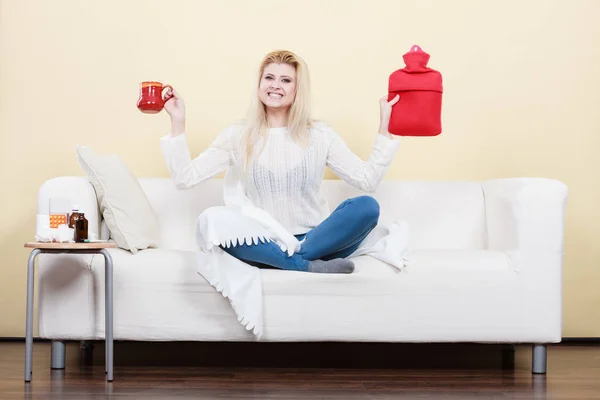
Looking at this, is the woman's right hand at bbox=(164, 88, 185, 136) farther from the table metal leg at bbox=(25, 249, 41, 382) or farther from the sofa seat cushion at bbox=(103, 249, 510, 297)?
the table metal leg at bbox=(25, 249, 41, 382)

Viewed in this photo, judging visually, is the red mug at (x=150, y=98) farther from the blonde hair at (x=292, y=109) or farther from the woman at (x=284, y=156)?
the blonde hair at (x=292, y=109)

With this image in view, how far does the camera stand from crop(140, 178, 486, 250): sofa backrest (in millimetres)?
3520

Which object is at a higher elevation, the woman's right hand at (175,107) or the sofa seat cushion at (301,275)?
the woman's right hand at (175,107)

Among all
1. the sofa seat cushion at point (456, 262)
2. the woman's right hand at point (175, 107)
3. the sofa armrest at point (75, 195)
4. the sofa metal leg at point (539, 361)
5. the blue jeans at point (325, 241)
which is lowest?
the sofa metal leg at point (539, 361)

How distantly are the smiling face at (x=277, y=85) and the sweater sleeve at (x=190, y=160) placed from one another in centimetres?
21

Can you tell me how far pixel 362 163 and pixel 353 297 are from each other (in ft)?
1.94

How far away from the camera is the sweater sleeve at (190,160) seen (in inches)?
121

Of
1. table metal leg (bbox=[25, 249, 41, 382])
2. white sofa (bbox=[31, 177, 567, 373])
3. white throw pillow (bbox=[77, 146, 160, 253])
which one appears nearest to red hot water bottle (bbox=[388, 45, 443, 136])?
white sofa (bbox=[31, 177, 567, 373])

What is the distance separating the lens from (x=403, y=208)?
11.6 ft

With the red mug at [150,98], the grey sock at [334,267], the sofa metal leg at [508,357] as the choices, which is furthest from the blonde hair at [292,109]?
the sofa metal leg at [508,357]

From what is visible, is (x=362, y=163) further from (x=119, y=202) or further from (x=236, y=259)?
(x=119, y=202)

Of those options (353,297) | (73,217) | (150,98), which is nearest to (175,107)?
(150,98)

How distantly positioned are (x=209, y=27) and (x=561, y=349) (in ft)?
6.79

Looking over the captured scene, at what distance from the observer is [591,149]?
388 centimetres
